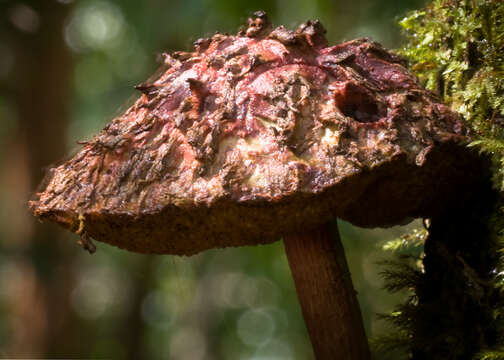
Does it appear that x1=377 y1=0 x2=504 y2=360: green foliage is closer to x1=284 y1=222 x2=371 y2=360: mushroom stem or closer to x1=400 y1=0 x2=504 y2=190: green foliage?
x1=400 y1=0 x2=504 y2=190: green foliage

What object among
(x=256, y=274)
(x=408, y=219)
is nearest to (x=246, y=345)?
(x=256, y=274)

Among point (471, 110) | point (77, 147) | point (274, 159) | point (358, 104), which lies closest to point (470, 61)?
point (471, 110)

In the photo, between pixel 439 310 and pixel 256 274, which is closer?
pixel 439 310

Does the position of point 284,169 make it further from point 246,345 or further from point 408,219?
point 246,345

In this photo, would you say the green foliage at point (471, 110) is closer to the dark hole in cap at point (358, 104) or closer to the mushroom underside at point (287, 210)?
the mushroom underside at point (287, 210)

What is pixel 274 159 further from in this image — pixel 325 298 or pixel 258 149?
pixel 325 298
